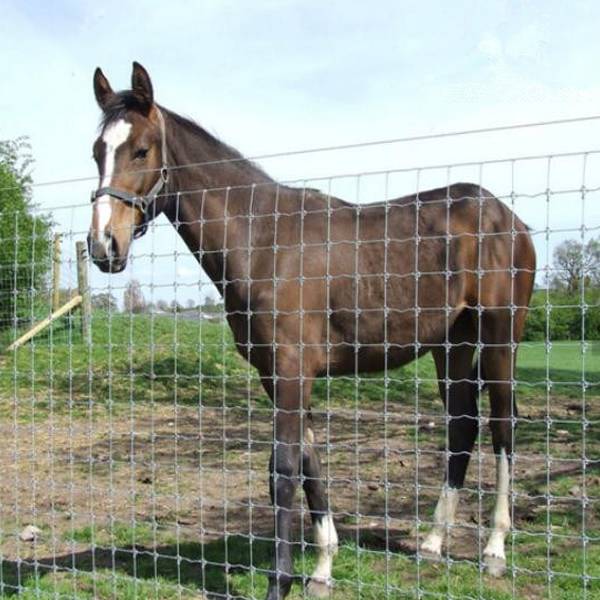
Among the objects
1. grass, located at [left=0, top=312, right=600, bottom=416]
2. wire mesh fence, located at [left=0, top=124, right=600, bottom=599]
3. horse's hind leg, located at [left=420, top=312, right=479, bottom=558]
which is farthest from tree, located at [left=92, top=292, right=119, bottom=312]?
grass, located at [left=0, top=312, right=600, bottom=416]

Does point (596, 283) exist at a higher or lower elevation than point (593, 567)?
higher

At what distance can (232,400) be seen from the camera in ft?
36.2

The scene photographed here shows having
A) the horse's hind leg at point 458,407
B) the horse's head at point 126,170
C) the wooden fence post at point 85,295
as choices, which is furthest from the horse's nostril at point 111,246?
the horse's hind leg at point 458,407

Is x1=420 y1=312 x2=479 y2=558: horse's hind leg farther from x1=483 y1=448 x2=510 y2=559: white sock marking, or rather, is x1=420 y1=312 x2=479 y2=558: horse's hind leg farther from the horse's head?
the horse's head

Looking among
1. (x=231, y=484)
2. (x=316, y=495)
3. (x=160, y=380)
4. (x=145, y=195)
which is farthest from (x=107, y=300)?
(x=160, y=380)

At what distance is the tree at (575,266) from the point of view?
2.82 metres

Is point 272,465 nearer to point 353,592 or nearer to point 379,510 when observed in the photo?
point 353,592

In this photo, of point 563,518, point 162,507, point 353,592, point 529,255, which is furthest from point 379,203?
point 162,507

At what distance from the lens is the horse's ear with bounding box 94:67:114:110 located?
167 inches

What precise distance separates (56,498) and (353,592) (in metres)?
2.93

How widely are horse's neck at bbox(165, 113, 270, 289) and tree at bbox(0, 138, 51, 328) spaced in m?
0.77

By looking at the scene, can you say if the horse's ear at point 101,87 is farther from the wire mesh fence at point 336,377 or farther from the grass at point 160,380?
the grass at point 160,380

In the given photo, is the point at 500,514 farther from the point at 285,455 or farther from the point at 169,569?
the point at 169,569

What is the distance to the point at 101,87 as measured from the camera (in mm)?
4266
